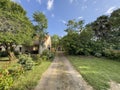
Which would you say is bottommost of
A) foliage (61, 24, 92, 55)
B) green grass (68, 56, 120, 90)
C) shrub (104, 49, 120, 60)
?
green grass (68, 56, 120, 90)

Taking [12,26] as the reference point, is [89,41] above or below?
below

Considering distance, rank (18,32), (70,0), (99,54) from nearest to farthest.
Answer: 1. (18,32)
2. (70,0)
3. (99,54)

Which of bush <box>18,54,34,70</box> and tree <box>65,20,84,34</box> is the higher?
tree <box>65,20,84,34</box>

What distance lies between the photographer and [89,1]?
15406mm

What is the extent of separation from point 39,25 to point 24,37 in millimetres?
10017

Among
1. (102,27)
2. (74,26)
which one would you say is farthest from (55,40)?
(102,27)

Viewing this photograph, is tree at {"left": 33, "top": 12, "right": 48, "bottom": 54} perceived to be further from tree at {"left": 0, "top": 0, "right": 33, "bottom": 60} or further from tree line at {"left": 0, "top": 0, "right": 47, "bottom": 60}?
tree at {"left": 0, "top": 0, "right": 33, "bottom": 60}

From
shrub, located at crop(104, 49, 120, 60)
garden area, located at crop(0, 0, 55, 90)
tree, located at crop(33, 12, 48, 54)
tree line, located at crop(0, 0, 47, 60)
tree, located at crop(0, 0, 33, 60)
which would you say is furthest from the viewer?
tree, located at crop(33, 12, 48, 54)

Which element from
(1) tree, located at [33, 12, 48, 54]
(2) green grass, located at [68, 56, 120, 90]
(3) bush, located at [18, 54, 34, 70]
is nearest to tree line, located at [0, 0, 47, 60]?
(3) bush, located at [18, 54, 34, 70]

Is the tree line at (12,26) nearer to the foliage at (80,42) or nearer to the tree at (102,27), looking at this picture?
the foliage at (80,42)

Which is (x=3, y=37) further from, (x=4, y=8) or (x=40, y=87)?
(x=40, y=87)

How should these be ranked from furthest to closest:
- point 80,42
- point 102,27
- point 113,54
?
point 102,27 < point 80,42 < point 113,54

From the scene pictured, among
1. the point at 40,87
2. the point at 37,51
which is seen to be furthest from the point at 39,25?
the point at 40,87

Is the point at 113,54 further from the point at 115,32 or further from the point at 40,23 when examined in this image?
the point at 40,23
